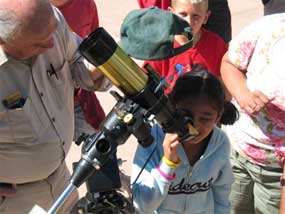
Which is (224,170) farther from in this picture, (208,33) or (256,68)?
(208,33)

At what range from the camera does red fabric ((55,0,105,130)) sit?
3.26 metres

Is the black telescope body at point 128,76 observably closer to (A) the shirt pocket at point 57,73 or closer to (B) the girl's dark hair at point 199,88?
(B) the girl's dark hair at point 199,88

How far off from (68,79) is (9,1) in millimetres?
593

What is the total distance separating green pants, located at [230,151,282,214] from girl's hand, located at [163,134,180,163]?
2.78ft

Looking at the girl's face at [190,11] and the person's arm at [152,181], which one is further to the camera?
the girl's face at [190,11]

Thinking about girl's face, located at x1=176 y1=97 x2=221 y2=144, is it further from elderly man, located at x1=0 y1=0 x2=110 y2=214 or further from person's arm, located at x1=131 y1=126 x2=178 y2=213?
elderly man, located at x1=0 y1=0 x2=110 y2=214

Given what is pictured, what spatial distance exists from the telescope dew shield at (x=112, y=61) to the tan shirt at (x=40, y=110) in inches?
27.4

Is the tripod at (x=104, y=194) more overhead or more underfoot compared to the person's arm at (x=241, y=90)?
more overhead

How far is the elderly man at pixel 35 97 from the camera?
2.12 meters

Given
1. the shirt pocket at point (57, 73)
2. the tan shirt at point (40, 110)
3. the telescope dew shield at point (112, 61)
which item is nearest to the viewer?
the telescope dew shield at point (112, 61)

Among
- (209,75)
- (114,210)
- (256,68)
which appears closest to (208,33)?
(256,68)

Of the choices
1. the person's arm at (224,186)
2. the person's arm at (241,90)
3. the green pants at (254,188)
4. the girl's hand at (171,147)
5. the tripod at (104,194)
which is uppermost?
the tripod at (104,194)

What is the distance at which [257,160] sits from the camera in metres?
2.76

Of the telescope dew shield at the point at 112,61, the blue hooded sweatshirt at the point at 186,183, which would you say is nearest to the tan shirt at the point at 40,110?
the blue hooded sweatshirt at the point at 186,183
